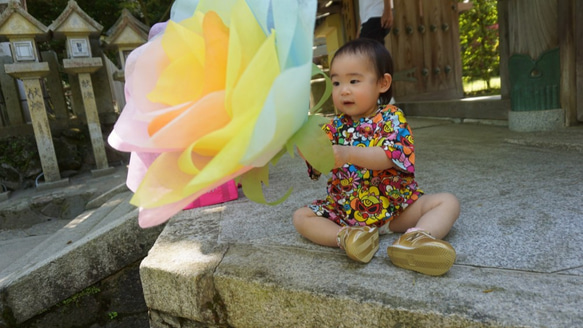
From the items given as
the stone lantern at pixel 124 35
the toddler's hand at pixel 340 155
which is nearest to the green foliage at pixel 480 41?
the stone lantern at pixel 124 35

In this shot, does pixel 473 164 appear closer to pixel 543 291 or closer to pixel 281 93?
pixel 543 291

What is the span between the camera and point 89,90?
5594 millimetres

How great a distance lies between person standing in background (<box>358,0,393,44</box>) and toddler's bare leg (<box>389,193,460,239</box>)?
2.17m

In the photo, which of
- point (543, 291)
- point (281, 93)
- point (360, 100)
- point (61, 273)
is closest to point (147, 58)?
point (281, 93)

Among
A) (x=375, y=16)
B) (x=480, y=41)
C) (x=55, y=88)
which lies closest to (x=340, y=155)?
(x=375, y=16)

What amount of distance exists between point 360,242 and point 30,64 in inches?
214

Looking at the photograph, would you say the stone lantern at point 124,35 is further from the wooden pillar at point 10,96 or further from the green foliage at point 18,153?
the wooden pillar at point 10,96

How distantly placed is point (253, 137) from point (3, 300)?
7.60ft

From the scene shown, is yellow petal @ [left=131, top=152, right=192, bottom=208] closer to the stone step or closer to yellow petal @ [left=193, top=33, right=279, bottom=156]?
yellow petal @ [left=193, top=33, right=279, bottom=156]

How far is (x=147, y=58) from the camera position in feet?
3.36

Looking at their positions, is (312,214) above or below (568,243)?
above

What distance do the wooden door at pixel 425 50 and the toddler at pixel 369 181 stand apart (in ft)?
15.0

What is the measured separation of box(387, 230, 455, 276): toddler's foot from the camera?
45.0 inches

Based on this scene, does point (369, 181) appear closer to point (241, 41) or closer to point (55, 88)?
point (241, 41)
